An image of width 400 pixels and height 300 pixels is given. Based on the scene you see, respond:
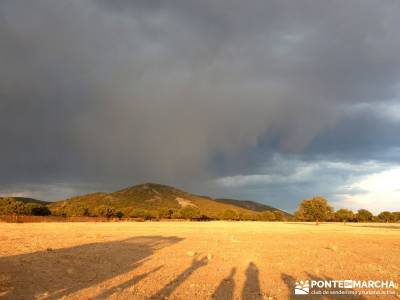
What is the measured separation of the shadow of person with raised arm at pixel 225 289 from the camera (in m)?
14.1

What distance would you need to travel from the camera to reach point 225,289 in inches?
614

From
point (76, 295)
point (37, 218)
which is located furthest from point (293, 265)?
point (37, 218)

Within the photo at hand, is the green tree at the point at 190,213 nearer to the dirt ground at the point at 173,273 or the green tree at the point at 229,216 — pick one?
the green tree at the point at 229,216

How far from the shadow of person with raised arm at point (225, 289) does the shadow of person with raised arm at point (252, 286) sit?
0.54 meters

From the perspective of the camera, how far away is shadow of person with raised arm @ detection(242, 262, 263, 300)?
14.3 meters

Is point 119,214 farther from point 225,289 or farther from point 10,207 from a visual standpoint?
point 225,289

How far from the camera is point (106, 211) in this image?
153 meters

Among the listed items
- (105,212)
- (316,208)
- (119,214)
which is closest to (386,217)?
(316,208)

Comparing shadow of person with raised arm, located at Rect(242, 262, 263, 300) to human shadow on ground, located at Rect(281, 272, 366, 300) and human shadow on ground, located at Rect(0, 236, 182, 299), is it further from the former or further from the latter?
human shadow on ground, located at Rect(0, 236, 182, 299)

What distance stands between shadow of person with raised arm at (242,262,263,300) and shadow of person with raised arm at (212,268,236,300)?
1.77 feet

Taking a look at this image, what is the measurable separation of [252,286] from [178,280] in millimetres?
3492

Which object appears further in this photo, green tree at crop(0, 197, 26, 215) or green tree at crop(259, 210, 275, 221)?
green tree at crop(259, 210, 275, 221)

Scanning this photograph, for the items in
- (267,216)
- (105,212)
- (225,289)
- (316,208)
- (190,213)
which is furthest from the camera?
(267,216)

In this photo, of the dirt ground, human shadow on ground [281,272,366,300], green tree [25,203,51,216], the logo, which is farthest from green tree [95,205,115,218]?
the logo
